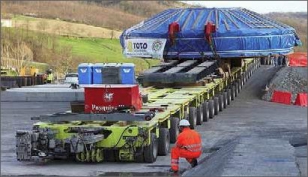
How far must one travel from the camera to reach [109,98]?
48.1 ft

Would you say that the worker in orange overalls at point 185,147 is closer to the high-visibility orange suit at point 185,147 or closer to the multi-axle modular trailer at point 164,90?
the high-visibility orange suit at point 185,147

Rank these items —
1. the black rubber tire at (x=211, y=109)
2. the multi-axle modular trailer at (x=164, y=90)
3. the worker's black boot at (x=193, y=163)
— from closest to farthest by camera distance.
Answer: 1. the worker's black boot at (x=193, y=163)
2. the multi-axle modular trailer at (x=164, y=90)
3. the black rubber tire at (x=211, y=109)

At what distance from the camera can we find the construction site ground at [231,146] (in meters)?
11.1

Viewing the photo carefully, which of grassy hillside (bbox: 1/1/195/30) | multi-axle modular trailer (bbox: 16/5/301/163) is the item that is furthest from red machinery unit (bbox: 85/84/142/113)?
grassy hillside (bbox: 1/1/195/30)

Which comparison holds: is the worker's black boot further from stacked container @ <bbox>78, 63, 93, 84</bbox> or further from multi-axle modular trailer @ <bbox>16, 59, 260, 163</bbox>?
stacked container @ <bbox>78, 63, 93, 84</bbox>

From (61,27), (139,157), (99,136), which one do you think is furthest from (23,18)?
(99,136)

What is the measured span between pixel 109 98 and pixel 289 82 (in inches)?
815

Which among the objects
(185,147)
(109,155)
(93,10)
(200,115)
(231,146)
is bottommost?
(200,115)

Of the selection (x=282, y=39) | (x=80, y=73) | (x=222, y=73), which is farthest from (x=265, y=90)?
(x=80, y=73)

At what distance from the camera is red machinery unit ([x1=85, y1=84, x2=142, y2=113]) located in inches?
578

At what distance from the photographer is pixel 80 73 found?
48.2ft

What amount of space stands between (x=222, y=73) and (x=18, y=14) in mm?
71101

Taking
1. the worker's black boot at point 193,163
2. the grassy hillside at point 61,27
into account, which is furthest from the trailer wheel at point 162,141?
the grassy hillside at point 61,27

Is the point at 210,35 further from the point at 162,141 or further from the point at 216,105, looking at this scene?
the point at 162,141
